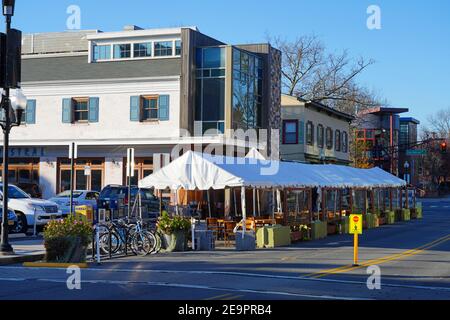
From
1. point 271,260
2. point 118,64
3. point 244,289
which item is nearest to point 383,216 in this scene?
point 118,64

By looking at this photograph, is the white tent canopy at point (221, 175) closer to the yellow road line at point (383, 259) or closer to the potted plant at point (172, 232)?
the potted plant at point (172, 232)

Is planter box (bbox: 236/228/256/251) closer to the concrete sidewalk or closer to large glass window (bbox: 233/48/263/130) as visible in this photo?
the concrete sidewalk

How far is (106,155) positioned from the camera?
38.6 metres

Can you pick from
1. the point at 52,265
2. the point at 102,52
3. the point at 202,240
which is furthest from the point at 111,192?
the point at 52,265

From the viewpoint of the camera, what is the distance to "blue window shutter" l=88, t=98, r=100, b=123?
38219 mm

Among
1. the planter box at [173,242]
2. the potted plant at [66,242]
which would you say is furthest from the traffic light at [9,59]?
the planter box at [173,242]

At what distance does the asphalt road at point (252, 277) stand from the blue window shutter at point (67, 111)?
2073 centimetres

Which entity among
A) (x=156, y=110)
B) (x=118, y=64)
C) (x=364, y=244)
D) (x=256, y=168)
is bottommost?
(x=364, y=244)

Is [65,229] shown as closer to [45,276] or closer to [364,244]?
[45,276]

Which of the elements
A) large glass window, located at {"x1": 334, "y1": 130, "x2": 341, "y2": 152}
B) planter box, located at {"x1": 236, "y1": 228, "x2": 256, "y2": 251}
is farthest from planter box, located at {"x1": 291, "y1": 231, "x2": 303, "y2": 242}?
large glass window, located at {"x1": 334, "y1": 130, "x2": 341, "y2": 152}

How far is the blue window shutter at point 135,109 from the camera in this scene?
37.3 m
